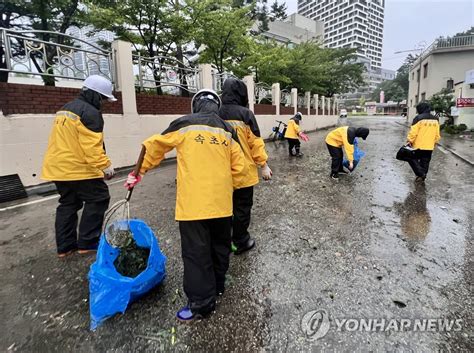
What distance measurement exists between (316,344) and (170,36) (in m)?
10.6

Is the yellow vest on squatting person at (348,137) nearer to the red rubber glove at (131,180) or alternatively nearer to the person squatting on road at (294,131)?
the person squatting on road at (294,131)

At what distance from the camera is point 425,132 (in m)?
5.26

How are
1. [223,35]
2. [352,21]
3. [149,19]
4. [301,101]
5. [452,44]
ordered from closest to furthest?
[149,19] → [223,35] → [301,101] → [452,44] → [352,21]

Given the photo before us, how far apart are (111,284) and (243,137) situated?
65.5 inches

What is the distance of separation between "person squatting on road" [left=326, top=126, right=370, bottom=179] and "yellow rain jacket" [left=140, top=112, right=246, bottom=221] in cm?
430

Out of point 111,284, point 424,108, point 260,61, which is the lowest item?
point 111,284

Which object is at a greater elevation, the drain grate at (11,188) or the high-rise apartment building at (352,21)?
the high-rise apartment building at (352,21)

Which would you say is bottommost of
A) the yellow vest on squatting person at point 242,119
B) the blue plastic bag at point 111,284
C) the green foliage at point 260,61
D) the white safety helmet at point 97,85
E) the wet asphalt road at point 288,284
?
the wet asphalt road at point 288,284

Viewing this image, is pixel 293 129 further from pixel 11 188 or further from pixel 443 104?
pixel 443 104

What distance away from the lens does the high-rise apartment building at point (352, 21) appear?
3910 inches

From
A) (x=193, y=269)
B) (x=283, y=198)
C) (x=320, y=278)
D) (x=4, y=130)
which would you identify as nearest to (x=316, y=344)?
(x=320, y=278)

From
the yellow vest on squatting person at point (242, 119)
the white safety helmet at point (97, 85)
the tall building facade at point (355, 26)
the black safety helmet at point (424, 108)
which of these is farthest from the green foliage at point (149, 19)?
the tall building facade at point (355, 26)

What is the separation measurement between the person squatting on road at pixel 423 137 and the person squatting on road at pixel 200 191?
5046mm

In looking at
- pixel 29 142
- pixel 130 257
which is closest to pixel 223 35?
pixel 29 142
